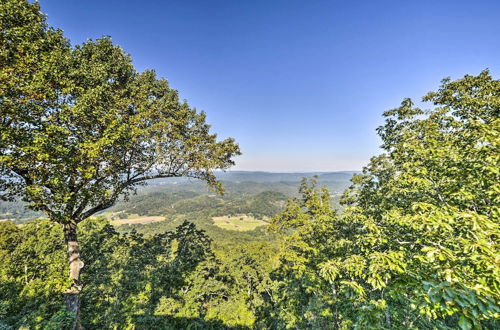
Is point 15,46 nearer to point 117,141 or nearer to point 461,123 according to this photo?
point 117,141

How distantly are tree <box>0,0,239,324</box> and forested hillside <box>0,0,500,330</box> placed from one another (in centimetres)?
6

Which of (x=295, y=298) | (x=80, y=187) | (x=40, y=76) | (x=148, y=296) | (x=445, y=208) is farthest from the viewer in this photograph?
(x=295, y=298)

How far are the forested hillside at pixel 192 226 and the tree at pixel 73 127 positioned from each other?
0.06 meters

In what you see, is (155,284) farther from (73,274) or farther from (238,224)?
(238,224)

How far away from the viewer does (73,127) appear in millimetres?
7539

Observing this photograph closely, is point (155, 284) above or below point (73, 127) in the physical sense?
below

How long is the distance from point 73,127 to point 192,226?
404 inches

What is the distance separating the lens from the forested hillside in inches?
146

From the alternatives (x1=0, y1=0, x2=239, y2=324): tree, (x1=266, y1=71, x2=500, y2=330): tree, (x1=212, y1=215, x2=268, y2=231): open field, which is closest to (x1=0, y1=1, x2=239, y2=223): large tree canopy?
(x1=0, y1=0, x2=239, y2=324): tree

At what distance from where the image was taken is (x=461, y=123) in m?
7.89

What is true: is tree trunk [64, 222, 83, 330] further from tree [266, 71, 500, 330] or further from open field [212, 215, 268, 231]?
open field [212, 215, 268, 231]

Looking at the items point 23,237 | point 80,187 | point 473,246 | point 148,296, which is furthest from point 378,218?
point 23,237

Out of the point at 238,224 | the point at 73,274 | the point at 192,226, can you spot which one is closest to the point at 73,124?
the point at 73,274

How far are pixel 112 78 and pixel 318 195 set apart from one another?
1439 centimetres
